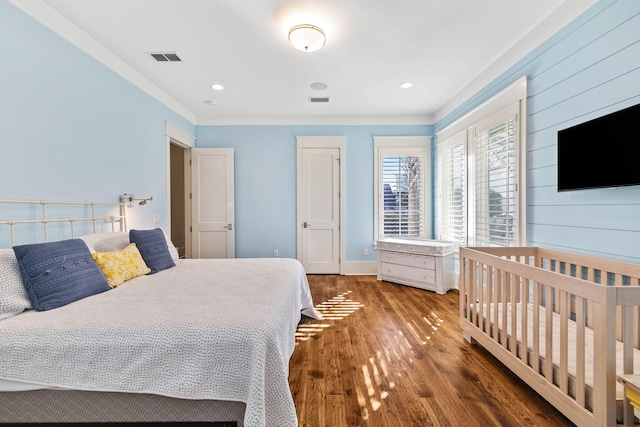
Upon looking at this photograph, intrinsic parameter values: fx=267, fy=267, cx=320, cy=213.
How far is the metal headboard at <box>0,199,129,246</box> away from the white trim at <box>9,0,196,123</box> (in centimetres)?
132

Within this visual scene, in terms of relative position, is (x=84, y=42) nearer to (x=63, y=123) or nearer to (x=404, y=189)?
(x=63, y=123)

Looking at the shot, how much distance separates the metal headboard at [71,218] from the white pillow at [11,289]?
39cm

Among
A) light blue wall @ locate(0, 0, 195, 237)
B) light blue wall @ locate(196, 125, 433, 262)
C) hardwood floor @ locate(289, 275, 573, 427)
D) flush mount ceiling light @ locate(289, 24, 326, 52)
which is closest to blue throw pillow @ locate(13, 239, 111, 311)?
light blue wall @ locate(0, 0, 195, 237)

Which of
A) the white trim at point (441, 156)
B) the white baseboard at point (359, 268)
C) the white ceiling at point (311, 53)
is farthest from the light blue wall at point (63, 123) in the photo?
the white trim at point (441, 156)

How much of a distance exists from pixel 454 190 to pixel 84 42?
4335 millimetres

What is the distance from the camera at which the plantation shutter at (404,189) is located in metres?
4.41

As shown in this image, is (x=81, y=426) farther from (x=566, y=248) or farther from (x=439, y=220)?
(x=439, y=220)

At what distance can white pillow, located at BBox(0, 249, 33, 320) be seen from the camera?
1.36 m

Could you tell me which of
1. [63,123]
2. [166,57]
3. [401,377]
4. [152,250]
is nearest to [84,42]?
[166,57]

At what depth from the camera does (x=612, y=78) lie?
1.66m

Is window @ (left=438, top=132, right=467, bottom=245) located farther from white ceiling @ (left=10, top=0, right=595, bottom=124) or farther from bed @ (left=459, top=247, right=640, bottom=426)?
bed @ (left=459, top=247, right=640, bottom=426)

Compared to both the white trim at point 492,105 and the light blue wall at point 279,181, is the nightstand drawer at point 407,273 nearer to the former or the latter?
the light blue wall at point 279,181

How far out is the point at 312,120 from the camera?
4387 mm

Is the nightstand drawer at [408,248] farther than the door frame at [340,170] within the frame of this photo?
No
